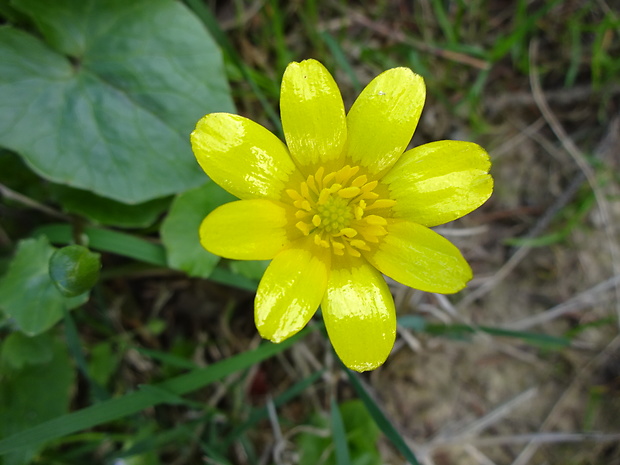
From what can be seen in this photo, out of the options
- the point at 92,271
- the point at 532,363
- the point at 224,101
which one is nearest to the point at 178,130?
the point at 224,101

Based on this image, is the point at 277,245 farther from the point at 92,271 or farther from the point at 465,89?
the point at 465,89

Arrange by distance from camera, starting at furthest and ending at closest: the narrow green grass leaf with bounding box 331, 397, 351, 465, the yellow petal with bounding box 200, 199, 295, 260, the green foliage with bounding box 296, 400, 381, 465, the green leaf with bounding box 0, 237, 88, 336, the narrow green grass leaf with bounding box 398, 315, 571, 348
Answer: the green foliage with bounding box 296, 400, 381, 465 → the narrow green grass leaf with bounding box 398, 315, 571, 348 → the narrow green grass leaf with bounding box 331, 397, 351, 465 → the green leaf with bounding box 0, 237, 88, 336 → the yellow petal with bounding box 200, 199, 295, 260

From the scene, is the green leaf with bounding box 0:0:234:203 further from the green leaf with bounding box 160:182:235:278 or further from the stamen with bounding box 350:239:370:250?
the stamen with bounding box 350:239:370:250

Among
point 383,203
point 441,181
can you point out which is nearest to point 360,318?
point 383,203

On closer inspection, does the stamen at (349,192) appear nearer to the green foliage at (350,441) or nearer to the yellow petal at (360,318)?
the yellow petal at (360,318)

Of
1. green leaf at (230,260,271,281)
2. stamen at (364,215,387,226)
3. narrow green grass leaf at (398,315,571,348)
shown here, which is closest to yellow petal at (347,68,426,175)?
stamen at (364,215,387,226)

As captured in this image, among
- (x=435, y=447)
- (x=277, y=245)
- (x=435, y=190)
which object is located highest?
(x=435, y=190)
